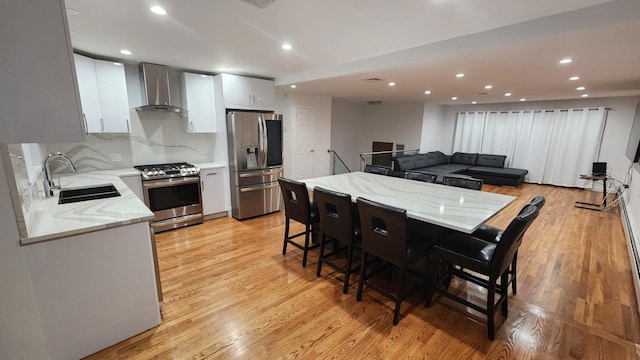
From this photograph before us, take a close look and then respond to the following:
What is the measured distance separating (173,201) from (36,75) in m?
2.87

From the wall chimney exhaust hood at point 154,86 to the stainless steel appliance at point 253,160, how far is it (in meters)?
0.90

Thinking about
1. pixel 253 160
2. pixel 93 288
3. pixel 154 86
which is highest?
pixel 154 86

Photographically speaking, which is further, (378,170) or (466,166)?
(466,166)

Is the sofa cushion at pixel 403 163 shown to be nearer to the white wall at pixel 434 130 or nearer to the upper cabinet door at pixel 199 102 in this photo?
the white wall at pixel 434 130

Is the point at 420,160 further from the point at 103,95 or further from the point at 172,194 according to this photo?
the point at 103,95

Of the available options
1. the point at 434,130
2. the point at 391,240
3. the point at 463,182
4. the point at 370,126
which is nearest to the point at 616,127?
the point at 434,130

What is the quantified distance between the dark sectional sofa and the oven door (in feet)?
14.4

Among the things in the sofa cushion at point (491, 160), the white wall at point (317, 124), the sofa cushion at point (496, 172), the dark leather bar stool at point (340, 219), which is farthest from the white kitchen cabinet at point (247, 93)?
the sofa cushion at point (491, 160)

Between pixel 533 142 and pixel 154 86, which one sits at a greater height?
pixel 154 86

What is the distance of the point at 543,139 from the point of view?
288 inches

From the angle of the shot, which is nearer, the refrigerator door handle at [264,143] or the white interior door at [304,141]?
the refrigerator door handle at [264,143]

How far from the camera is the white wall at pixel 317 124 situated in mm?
5590

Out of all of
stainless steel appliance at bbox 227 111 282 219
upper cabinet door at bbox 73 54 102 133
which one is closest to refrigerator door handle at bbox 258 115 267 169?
stainless steel appliance at bbox 227 111 282 219

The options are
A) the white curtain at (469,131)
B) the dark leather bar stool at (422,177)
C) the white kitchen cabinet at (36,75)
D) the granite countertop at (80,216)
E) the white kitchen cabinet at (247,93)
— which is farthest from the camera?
the white curtain at (469,131)
